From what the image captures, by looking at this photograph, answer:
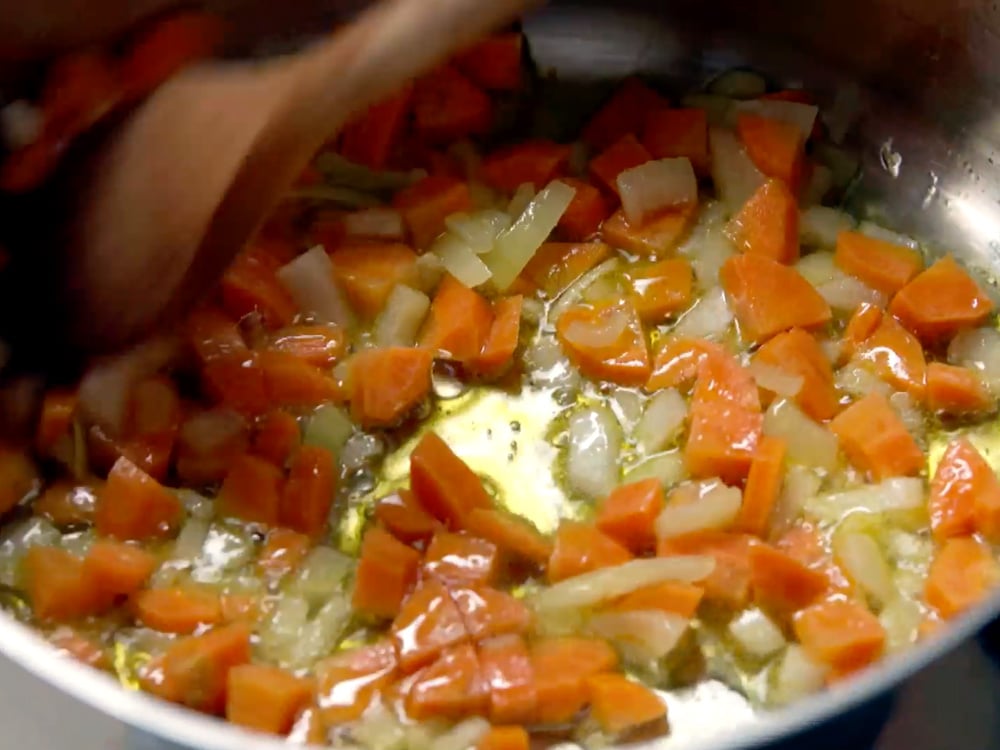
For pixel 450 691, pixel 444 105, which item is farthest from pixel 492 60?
pixel 450 691

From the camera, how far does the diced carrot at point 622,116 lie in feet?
7.09

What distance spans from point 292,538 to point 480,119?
0.95 m

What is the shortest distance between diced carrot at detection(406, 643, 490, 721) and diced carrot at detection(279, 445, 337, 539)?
312 millimetres

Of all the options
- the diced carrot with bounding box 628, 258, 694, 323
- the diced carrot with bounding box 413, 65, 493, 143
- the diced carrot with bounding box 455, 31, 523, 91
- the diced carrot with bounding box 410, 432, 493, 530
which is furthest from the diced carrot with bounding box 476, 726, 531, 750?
the diced carrot with bounding box 455, 31, 523, 91

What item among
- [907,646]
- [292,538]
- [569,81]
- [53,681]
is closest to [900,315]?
[907,646]

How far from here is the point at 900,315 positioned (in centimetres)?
186

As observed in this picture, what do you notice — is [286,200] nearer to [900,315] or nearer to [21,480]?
[21,480]

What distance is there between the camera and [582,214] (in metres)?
2.00

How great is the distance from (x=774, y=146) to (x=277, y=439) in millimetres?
1024

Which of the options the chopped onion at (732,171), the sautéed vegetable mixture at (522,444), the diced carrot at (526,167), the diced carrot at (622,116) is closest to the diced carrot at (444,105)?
the sautéed vegetable mixture at (522,444)

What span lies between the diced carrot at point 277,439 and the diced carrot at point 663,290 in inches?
23.6

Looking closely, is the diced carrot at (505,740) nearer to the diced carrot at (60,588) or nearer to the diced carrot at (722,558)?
the diced carrot at (722,558)

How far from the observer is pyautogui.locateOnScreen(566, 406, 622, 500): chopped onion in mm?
1686

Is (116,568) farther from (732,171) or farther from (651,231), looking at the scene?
(732,171)
